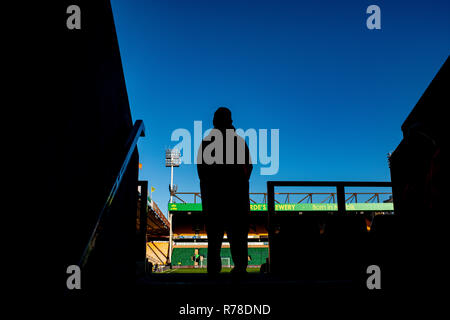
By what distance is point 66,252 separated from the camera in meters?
1.61

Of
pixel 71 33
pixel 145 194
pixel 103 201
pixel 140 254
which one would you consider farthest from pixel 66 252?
pixel 145 194

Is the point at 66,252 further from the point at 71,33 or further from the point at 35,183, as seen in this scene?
the point at 71,33

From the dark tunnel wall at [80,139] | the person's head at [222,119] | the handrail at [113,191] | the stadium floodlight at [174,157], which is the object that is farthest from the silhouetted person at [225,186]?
Result: the stadium floodlight at [174,157]

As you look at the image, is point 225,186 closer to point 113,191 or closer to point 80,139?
point 113,191

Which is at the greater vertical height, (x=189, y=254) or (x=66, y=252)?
(x=66, y=252)

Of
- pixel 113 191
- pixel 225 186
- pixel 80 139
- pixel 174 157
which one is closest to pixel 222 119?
pixel 225 186

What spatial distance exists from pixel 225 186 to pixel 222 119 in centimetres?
61

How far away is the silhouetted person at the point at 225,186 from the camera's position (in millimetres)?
2717

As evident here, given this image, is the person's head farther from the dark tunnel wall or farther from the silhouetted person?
the dark tunnel wall

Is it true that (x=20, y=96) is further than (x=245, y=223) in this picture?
No

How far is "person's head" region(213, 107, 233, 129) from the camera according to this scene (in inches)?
112

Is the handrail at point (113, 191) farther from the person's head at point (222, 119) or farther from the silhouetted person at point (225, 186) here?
the person's head at point (222, 119)

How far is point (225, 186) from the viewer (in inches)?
107

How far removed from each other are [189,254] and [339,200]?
29.0m
